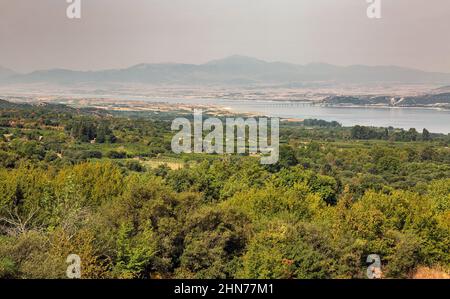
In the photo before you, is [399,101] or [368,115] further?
[399,101]

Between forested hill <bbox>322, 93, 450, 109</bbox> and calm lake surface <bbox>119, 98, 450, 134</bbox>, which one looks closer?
calm lake surface <bbox>119, 98, 450, 134</bbox>

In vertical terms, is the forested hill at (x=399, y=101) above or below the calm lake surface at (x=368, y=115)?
above

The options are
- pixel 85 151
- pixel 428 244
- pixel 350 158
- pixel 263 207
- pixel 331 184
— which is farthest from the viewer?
pixel 350 158

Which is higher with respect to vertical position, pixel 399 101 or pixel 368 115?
pixel 399 101

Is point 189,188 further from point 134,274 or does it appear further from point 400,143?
point 400,143

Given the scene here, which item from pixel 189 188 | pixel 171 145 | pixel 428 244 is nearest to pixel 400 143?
pixel 171 145

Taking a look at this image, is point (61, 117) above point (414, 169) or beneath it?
above

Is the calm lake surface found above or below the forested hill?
below

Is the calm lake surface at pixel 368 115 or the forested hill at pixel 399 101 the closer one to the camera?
the calm lake surface at pixel 368 115
